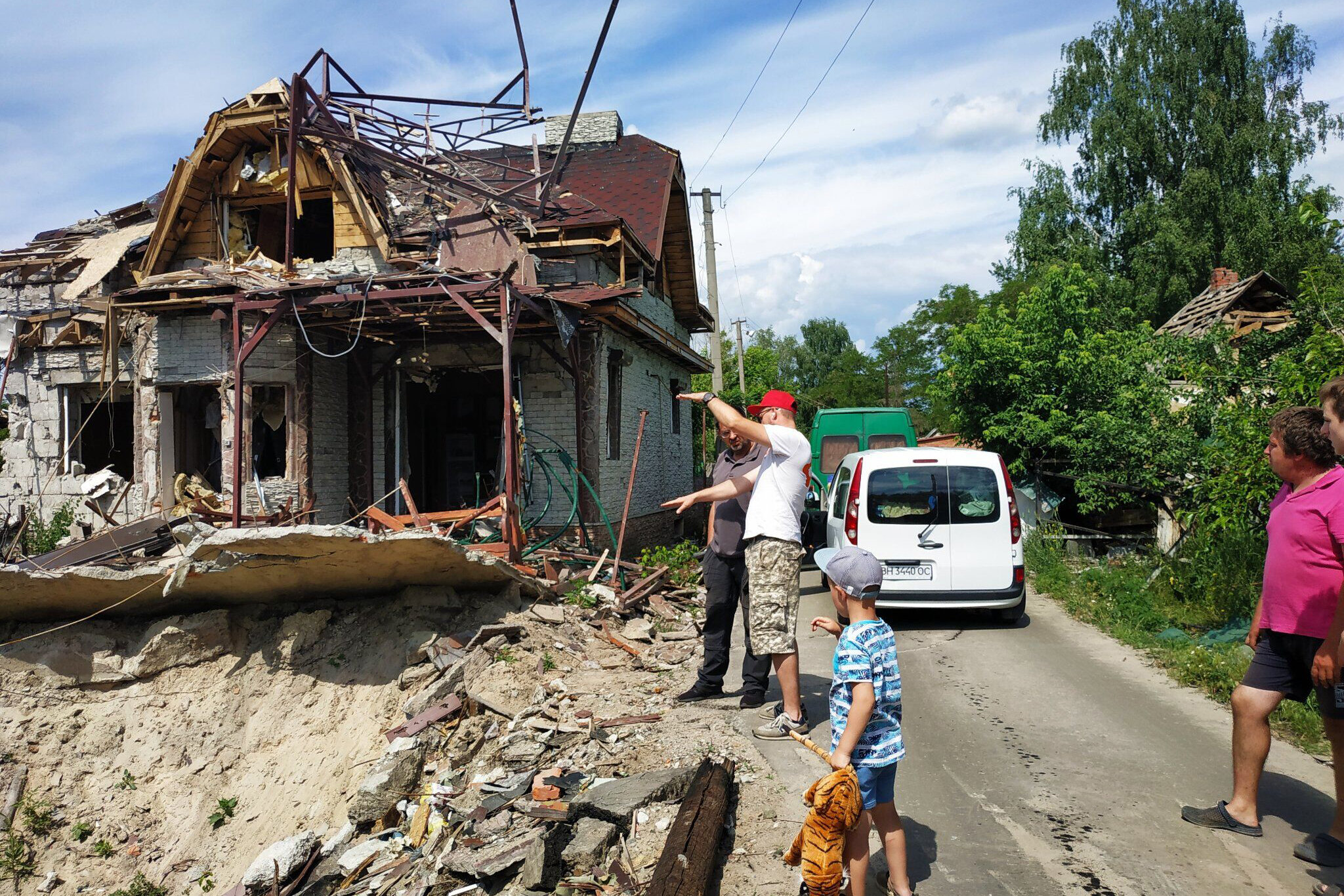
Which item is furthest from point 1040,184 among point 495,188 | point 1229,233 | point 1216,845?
point 1216,845

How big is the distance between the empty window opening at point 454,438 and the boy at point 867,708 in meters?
12.0

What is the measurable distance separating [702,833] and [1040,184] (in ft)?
102

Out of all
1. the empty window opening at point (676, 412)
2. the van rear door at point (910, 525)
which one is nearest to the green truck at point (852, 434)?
the empty window opening at point (676, 412)

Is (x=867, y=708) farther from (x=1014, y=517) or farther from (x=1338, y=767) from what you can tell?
(x=1014, y=517)

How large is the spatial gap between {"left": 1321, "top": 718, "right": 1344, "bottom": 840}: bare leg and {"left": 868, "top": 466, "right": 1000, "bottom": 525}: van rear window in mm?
→ 4390

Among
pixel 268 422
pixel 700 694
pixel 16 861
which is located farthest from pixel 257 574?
pixel 268 422

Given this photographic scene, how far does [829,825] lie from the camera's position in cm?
285

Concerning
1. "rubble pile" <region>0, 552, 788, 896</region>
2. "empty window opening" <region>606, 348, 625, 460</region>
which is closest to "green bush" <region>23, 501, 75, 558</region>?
"rubble pile" <region>0, 552, 788, 896</region>

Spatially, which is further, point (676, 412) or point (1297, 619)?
point (676, 412)

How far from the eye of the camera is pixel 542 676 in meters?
6.79

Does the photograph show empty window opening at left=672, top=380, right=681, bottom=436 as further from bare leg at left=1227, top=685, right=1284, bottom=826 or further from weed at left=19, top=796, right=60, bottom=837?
bare leg at left=1227, top=685, right=1284, bottom=826

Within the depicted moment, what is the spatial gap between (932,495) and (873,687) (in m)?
5.38

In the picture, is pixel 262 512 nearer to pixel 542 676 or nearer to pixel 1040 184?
pixel 542 676

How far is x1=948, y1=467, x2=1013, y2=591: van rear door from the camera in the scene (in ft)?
25.7
